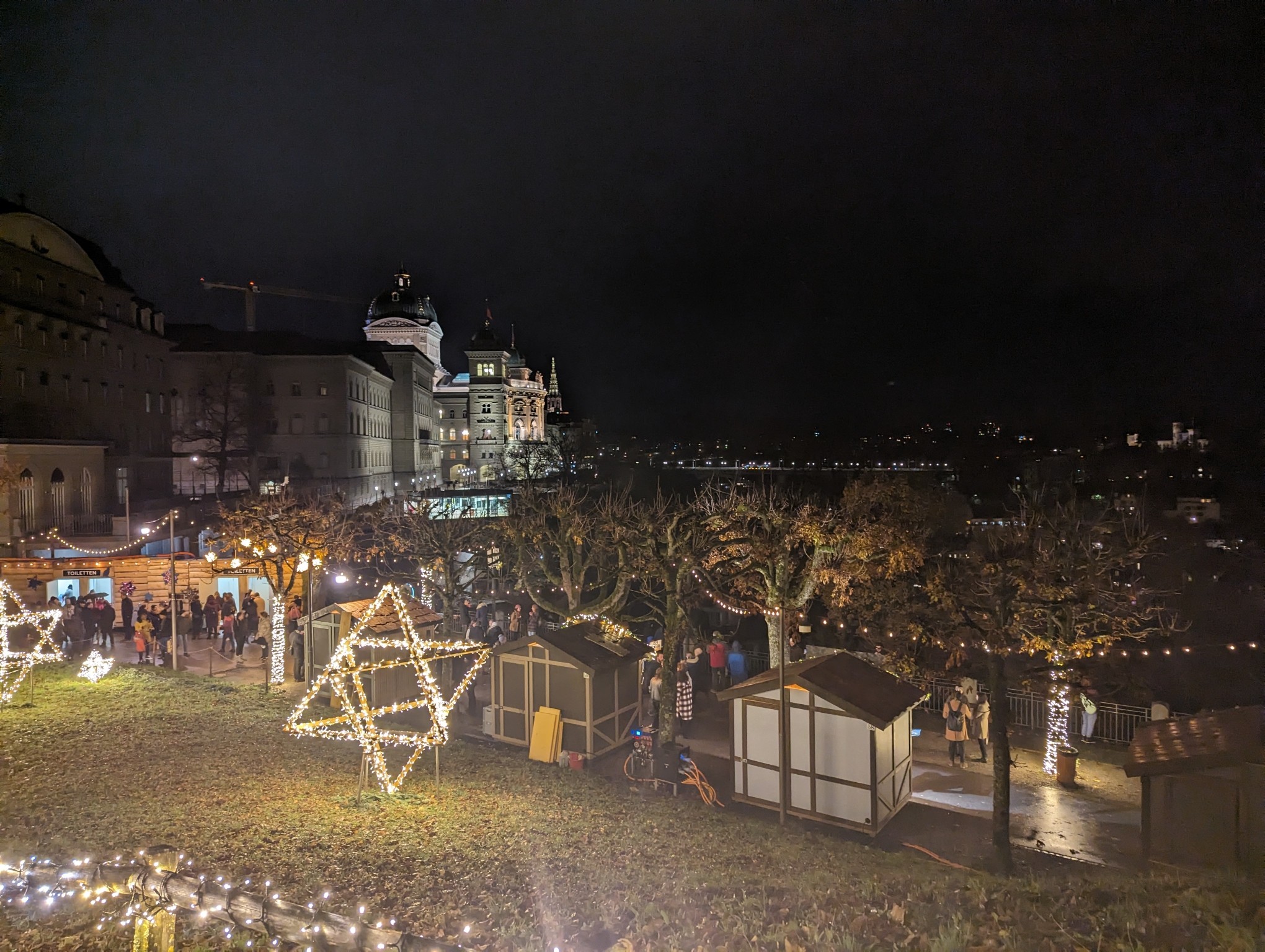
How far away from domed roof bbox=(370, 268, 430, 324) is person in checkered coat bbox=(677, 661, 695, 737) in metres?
104

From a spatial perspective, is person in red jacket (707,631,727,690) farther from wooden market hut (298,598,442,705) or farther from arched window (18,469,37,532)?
arched window (18,469,37,532)

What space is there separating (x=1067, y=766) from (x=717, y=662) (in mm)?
7122

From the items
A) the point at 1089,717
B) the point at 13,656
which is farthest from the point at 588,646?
the point at 13,656

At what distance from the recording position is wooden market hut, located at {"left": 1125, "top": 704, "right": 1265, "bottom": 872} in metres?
8.71

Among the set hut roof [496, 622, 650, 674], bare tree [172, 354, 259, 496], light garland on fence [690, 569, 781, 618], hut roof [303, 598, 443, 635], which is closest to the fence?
light garland on fence [690, 569, 781, 618]

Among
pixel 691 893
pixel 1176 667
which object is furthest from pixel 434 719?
pixel 1176 667

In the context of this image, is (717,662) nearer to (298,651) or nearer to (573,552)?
(573,552)

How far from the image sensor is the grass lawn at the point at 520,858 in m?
6.51

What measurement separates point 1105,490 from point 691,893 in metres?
47.7

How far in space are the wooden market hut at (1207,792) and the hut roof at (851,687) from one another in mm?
3004

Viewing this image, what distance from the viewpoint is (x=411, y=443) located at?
83000 mm

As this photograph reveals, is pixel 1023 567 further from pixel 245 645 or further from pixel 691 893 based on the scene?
pixel 245 645

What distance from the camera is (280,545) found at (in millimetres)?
17141

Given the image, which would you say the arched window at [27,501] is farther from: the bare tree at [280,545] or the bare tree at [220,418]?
the bare tree at [220,418]
